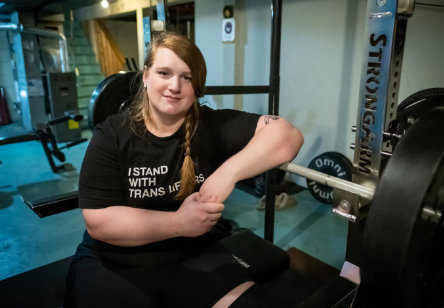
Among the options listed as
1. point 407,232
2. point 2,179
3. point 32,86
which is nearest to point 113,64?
point 32,86

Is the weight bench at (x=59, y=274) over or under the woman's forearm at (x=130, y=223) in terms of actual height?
under

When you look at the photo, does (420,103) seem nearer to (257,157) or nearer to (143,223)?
(257,157)

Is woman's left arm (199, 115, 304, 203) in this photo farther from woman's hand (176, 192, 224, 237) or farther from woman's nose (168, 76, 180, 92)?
woman's nose (168, 76, 180, 92)

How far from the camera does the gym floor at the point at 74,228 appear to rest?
2.04 metres

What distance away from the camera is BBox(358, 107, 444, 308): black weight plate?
0.51 meters

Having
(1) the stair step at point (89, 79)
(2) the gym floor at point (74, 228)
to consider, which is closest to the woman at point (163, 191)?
(2) the gym floor at point (74, 228)

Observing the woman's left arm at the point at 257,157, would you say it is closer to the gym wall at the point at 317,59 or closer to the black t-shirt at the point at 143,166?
the black t-shirt at the point at 143,166

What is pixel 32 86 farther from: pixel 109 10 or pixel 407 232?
pixel 407 232

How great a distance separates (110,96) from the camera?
166 cm

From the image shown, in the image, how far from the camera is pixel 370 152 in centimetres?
98

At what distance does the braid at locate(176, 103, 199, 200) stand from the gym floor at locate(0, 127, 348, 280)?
1.31m

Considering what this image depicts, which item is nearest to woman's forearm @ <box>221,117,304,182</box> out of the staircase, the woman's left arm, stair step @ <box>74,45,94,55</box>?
the woman's left arm

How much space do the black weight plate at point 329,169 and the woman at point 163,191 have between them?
169cm

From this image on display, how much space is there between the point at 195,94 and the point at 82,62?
20.4 ft
